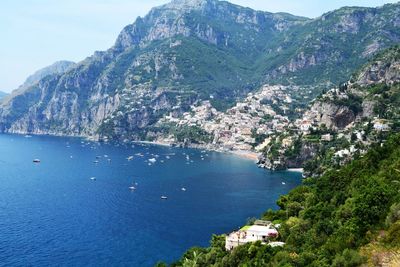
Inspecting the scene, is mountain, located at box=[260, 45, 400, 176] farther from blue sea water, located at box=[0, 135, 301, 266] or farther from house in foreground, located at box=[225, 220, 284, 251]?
house in foreground, located at box=[225, 220, 284, 251]

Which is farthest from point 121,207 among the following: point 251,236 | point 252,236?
point 252,236

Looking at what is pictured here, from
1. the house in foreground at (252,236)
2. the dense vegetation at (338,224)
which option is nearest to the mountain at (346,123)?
the dense vegetation at (338,224)

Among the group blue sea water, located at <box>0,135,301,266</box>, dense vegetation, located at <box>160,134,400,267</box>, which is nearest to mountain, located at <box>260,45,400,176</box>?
blue sea water, located at <box>0,135,301,266</box>

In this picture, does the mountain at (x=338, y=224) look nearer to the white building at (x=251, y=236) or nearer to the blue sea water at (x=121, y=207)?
the white building at (x=251, y=236)

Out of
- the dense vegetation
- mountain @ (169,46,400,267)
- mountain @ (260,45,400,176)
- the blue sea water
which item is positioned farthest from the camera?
mountain @ (260,45,400,176)

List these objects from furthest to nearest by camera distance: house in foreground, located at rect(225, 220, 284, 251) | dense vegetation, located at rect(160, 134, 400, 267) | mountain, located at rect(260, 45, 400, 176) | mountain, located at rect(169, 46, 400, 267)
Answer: mountain, located at rect(260, 45, 400, 176)
house in foreground, located at rect(225, 220, 284, 251)
dense vegetation, located at rect(160, 134, 400, 267)
mountain, located at rect(169, 46, 400, 267)

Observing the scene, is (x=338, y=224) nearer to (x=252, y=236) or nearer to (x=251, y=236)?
(x=252, y=236)
